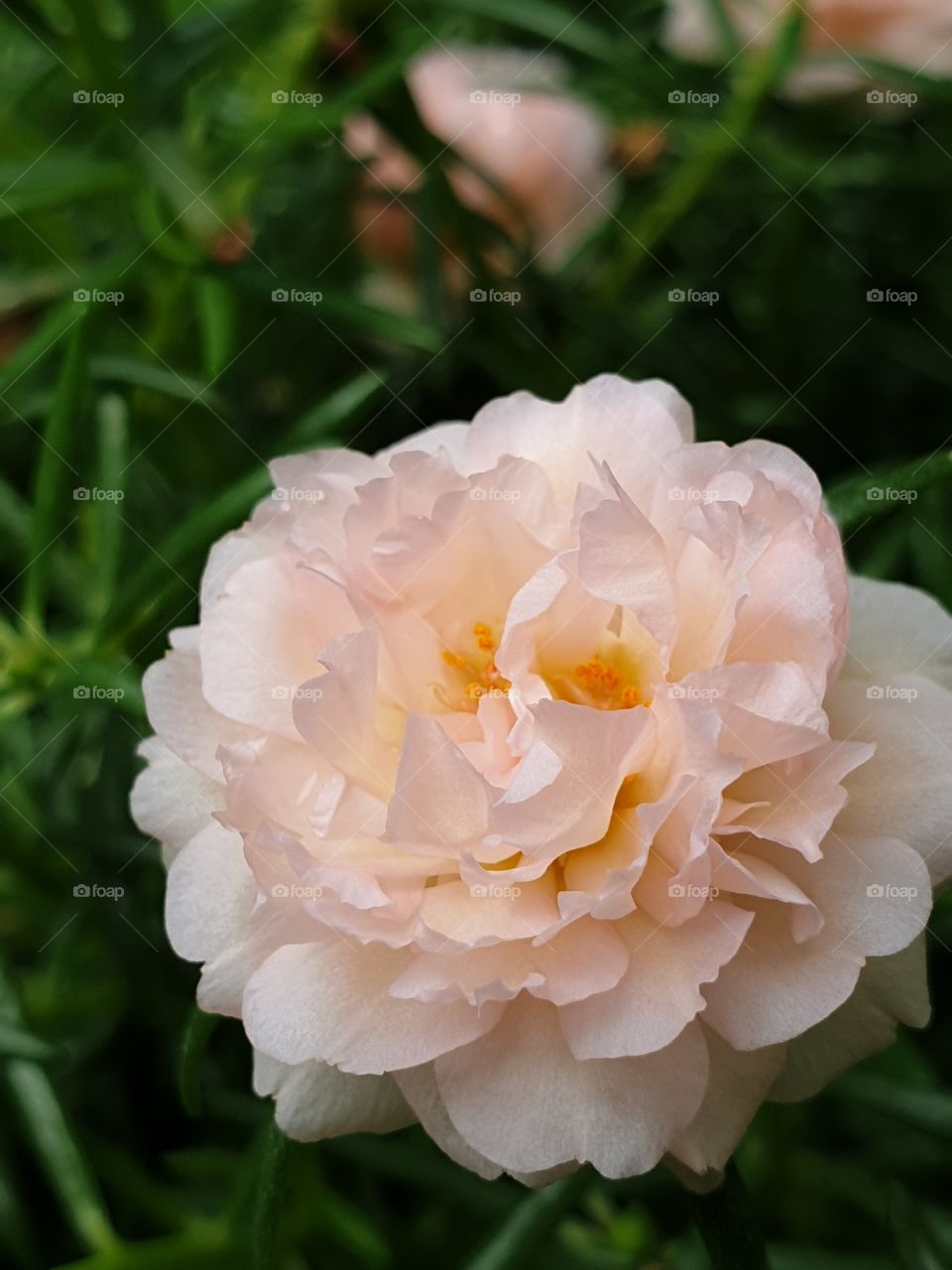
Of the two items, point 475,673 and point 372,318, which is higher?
point 372,318

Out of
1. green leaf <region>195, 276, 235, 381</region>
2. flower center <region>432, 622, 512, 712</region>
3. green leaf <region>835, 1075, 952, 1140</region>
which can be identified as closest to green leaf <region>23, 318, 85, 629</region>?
green leaf <region>195, 276, 235, 381</region>

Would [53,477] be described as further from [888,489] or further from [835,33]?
[835,33]

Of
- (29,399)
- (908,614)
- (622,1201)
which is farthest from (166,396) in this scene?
(622,1201)

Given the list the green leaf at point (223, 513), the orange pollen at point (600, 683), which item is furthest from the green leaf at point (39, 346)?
the orange pollen at point (600, 683)

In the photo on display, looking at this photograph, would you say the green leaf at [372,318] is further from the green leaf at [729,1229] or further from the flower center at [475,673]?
the green leaf at [729,1229]

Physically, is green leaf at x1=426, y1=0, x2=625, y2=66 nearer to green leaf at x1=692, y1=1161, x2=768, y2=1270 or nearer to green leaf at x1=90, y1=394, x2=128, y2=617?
green leaf at x1=90, y1=394, x2=128, y2=617

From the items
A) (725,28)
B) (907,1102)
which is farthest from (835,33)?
(907,1102)
